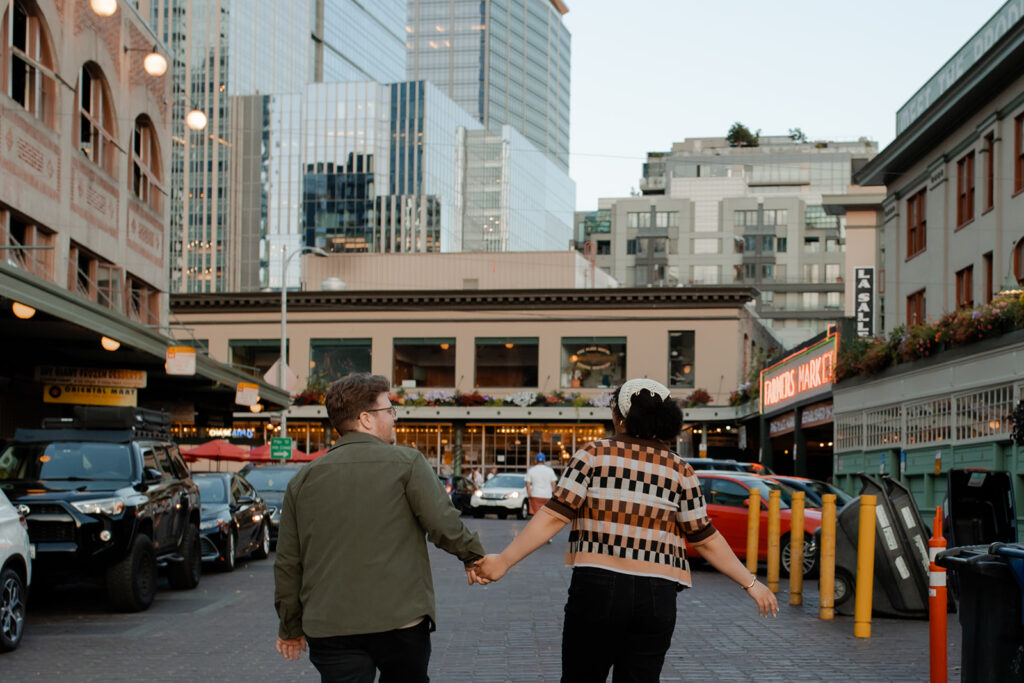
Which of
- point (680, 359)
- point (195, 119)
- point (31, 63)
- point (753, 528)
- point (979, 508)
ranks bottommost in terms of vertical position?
point (753, 528)

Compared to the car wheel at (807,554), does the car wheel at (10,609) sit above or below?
above

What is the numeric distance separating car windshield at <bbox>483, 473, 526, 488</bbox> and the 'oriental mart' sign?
8658 millimetres

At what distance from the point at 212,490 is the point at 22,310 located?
449 cm

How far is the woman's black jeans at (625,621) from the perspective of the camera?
534 centimetres

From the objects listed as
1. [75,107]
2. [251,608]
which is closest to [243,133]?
[75,107]

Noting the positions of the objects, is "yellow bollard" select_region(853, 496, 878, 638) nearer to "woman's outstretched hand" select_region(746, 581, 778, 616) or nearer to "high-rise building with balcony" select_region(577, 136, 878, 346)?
"woman's outstretched hand" select_region(746, 581, 778, 616)

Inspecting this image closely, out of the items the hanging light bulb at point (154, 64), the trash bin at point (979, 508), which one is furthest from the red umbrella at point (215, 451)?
the trash bin at point (979, 508)

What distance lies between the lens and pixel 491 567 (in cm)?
578

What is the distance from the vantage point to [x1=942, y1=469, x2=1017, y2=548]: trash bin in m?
13.9

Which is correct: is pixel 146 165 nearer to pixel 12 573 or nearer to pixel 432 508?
pixel 12 573

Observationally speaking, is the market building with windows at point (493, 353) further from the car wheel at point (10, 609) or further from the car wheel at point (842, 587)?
the car wheel at point (10, 609)

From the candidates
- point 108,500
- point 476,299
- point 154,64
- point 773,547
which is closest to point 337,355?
point 476,299

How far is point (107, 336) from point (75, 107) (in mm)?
7003

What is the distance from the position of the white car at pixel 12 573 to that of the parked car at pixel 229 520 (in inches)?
291
